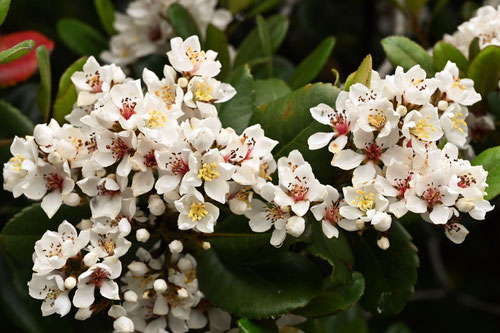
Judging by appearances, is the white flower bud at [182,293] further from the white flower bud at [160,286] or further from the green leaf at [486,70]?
the green leaf at [486,70]

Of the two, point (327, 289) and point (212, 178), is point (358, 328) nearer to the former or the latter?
point (327, 289)

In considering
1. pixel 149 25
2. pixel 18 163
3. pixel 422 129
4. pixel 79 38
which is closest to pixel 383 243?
pixel 422 129

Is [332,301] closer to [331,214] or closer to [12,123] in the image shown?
[331,214]

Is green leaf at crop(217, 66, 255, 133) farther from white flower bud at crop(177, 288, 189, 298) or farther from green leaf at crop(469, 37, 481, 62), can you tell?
green leaf at crop(469, 37, 481, 62)

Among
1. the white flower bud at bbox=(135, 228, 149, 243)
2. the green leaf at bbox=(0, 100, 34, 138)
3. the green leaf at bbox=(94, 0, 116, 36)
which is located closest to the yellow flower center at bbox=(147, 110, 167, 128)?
the white flower bud at bbox=(135, 228, 149, 243)

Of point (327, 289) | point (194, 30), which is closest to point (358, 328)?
point (327, 289)

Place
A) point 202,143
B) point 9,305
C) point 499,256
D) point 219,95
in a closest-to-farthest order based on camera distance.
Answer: point 202,143 < point 219,95 < point 9,305 < point 499,256
